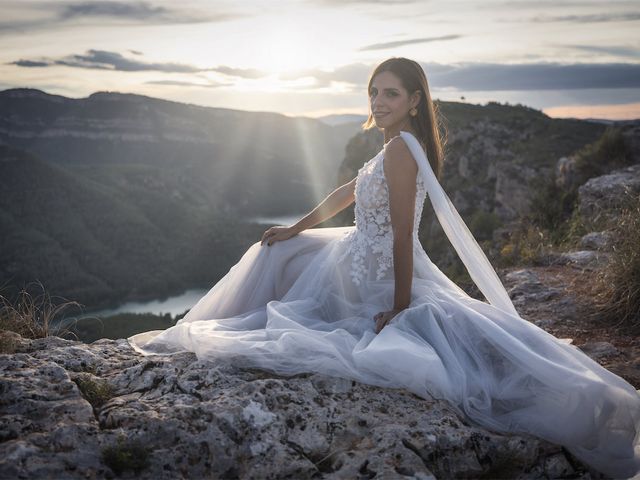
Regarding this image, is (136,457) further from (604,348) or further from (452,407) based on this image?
(604,348)

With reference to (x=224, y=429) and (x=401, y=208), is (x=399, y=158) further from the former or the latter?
(x=224, y=429)

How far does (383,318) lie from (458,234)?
0.69 metres

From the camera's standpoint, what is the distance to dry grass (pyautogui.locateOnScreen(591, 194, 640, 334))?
14.1 ft

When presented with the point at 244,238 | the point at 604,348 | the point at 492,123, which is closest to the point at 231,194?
the point at 244,238

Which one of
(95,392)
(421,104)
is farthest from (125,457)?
(421,104)

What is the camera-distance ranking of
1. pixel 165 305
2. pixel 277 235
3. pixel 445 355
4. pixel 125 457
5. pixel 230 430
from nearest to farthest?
pixel 125 457, pixel 230 430, pixel 445 355, pixel 277 235, pixel 165 305

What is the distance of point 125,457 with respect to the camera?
1856 mm

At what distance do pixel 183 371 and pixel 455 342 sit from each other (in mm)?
1312

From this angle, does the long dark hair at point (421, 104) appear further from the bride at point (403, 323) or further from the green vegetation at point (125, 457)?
the green vegetation at point (125, 457)

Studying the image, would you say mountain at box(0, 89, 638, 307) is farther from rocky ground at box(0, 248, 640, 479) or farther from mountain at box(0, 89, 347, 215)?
rocky ground at box(0, 248, 640, 479)

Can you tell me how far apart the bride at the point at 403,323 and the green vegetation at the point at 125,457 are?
69 cm

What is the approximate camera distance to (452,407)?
94.2 inches

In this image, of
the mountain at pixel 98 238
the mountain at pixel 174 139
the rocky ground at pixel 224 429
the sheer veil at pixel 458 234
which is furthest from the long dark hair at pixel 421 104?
the mountain at pixel 174 139

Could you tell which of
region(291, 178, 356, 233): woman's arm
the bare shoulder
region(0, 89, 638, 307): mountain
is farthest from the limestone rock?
the bare shoulder
